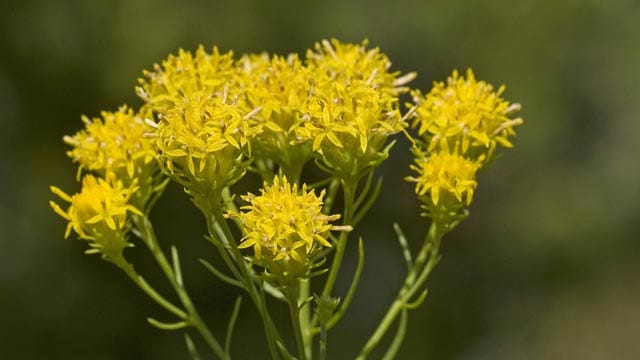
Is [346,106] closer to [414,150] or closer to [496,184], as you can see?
[414,150]

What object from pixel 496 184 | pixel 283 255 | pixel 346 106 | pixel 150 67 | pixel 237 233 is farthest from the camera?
pixel 496 184

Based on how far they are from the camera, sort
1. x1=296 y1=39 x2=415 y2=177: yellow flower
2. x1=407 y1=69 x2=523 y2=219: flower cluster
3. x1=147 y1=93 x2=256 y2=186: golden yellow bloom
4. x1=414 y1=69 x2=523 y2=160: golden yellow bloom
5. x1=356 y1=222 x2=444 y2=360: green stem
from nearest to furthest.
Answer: x1=147 y1=93 x2=256 y2=186: golden yellow bloom → x1=296 y1=39 x2=415 y2=177: yellow flower → x1=356 y1=222 x2=444 y2=360: green stem → x1=407 y1=69 x2=523 y2=219: flower cluster → x1=414 y1=69 x2=523 y2=160: golden yellow bloom

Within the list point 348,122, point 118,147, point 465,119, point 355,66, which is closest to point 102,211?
point 118,147

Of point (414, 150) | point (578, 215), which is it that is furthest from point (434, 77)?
point (414, 150)

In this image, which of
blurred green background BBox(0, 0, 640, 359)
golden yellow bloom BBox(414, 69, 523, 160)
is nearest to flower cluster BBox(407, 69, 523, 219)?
golden yellow bloom BBox(414, 69, 523, 160)

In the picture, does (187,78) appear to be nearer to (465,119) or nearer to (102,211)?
(102,211)

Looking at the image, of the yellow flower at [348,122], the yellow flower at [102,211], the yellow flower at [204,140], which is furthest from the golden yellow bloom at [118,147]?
the yellow flower at [348,122]

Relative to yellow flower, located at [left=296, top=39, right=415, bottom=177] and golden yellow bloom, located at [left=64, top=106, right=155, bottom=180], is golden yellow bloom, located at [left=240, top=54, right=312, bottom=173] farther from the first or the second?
golden yellow bloom, located at [left=64, top=106, right=155, bottom=180]
